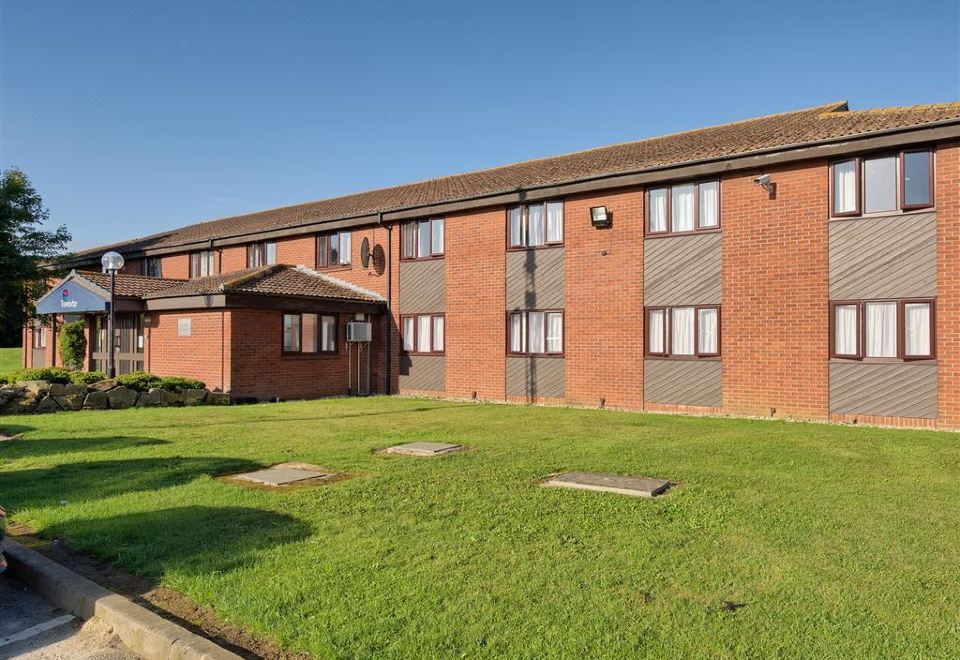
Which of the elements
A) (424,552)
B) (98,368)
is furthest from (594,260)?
(98,368)

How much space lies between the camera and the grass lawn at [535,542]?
11.5 feet

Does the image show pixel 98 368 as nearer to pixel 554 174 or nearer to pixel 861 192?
pixel 554 174

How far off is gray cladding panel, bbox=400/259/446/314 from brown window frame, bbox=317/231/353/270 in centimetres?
241

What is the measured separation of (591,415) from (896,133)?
24.8 ft

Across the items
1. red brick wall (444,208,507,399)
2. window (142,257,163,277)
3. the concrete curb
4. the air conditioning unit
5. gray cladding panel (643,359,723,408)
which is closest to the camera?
the concrete curb

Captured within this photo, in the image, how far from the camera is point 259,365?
1747 centimetres

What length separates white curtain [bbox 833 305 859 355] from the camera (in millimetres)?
12805

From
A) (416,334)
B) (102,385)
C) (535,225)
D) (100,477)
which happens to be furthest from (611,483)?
Answer: (416,334)

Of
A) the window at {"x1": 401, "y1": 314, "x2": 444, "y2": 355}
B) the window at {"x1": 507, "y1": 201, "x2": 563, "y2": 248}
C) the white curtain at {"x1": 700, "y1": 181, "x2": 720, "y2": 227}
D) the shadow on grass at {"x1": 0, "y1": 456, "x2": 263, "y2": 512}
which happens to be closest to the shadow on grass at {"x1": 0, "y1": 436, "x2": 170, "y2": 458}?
the shadow on grass at {"x1": 0, "y1": 456, "x2": 263, "y2": 512}

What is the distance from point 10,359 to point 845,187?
3625cm

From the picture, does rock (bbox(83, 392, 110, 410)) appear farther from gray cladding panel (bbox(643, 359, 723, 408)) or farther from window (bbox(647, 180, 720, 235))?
window (bbox(647, 180, 720, 235))

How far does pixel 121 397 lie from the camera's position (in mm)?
14961

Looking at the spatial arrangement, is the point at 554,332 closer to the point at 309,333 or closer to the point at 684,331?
the point at 684,331

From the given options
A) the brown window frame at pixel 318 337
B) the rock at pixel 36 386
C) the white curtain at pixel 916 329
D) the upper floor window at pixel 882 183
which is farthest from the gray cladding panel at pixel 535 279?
the rock at pixel 36 386
